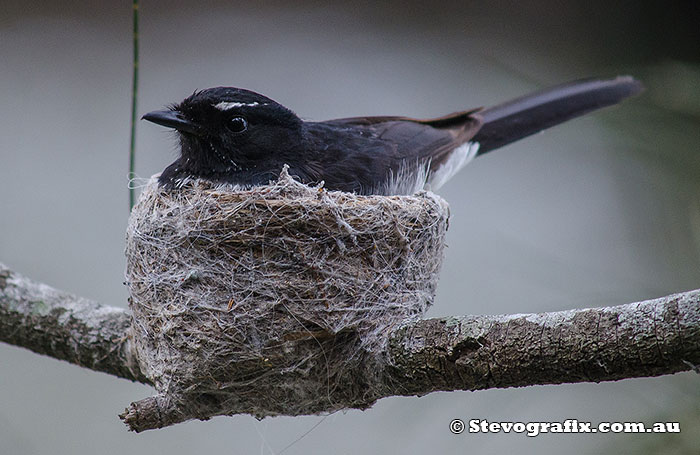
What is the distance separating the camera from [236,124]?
3.42m

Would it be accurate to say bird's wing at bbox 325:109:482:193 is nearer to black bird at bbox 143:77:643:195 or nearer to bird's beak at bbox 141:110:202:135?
black bird at bbox 143:77:643:195

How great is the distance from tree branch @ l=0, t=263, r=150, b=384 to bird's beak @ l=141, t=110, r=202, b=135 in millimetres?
833

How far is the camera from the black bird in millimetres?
3371

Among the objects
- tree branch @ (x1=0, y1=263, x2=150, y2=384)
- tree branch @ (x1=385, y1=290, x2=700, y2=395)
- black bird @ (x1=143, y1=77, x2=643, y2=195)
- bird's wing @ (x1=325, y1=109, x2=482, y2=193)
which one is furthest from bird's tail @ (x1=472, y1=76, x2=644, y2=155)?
tree branch @ (x1=0, y1=263, x2=150, y2=384)

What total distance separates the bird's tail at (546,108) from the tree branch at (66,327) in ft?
7.54

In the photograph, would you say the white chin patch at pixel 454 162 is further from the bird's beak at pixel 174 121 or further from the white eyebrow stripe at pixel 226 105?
the bird's beak at pixel 174 121

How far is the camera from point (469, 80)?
21.0ft

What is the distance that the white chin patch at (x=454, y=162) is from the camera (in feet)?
13.7

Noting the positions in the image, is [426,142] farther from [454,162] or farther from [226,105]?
[226,105]

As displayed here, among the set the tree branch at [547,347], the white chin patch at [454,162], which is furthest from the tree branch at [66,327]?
the white chin patch at [454,162]

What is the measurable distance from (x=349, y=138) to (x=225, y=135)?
67 centimetres

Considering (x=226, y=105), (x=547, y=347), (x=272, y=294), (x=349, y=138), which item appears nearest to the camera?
(x=547, y=347)

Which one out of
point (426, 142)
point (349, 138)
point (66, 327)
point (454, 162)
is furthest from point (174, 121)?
point (454, 162)

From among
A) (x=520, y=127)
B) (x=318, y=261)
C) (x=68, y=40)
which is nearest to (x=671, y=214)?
(x=520, y=127)
